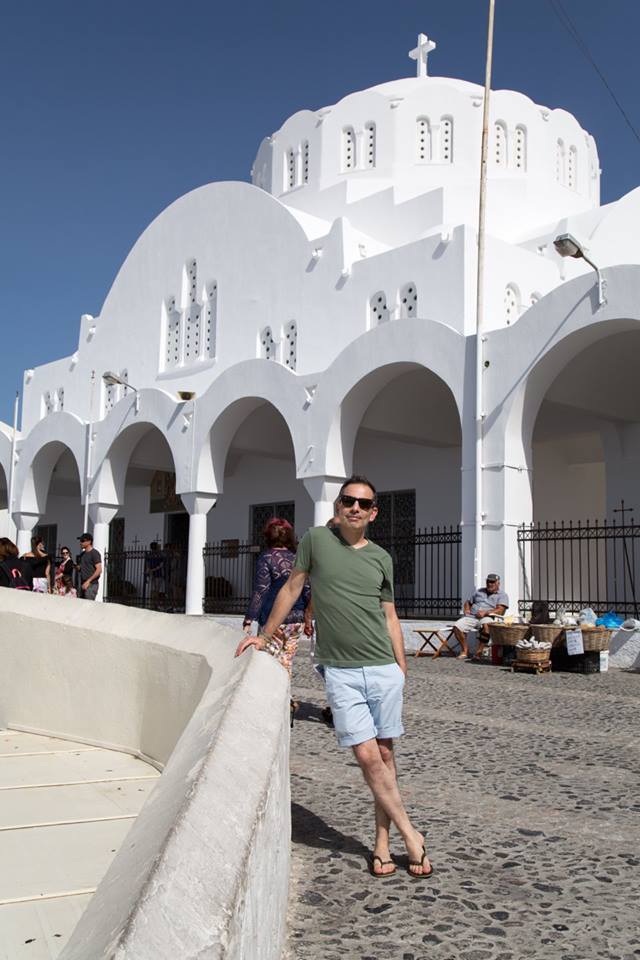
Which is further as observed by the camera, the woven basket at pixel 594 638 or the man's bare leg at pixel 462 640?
the man's bare leg at pixel 462 640

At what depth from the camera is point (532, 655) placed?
33.8ft

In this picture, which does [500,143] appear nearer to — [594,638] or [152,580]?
[594,638]

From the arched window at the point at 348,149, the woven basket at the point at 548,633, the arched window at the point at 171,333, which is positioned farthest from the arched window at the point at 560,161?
the woven basket at the point at 548,633

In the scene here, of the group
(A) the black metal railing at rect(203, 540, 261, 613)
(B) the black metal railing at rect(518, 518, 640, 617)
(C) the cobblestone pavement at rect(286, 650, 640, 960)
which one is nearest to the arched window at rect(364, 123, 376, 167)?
(B) the black metal railing at rect(518, 518, 640, 617)

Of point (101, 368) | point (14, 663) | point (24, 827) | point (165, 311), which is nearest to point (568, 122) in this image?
point (165, 311)

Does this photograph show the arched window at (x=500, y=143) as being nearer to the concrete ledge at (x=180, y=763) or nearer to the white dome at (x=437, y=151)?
the white dome at (x=437, y=151)

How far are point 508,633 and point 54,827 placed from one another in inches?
316

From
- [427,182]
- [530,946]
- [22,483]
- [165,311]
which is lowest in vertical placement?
[530,946]

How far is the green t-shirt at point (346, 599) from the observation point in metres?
3.44

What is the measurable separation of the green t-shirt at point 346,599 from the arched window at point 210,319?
15.4 metres

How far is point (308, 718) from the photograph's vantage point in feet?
23.0

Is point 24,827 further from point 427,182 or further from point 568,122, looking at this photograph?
point 568,122

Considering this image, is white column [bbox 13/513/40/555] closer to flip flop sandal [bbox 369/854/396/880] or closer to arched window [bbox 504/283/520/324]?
arched window [bbox 504/283/520/324]

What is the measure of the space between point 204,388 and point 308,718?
12116 mm
